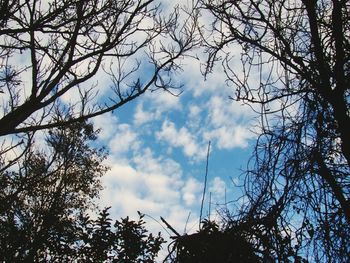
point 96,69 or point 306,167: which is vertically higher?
point 96,69

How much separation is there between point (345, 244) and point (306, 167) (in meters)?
0.50

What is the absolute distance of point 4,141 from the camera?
6875mm

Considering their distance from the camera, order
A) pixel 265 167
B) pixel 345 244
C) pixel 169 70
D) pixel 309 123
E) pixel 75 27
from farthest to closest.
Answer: pixel 169 70 < pixel 75 27 < pixel 309 123 < pixel 265 167 < pixel 345 244

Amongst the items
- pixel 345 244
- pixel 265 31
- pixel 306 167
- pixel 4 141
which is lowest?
pixel 345 244

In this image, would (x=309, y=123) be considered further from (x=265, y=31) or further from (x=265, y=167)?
(x=265, y=31)

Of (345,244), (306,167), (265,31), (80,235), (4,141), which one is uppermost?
(4,141)

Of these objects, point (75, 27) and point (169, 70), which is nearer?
point (75, 27)

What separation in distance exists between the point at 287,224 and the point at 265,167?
376 millimetres

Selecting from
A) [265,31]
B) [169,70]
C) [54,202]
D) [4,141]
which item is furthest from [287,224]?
[54,202]

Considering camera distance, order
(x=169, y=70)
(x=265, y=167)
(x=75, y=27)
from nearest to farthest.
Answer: (x=265, y=167) < (x=75, y=27) < (x=169, y=70)

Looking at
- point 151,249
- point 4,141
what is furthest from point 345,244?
point 4,141

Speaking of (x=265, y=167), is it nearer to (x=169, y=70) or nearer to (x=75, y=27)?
(x=75, y=27)

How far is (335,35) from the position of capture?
9.22 ft

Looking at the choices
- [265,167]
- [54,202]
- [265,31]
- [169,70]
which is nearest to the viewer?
[265,167]
